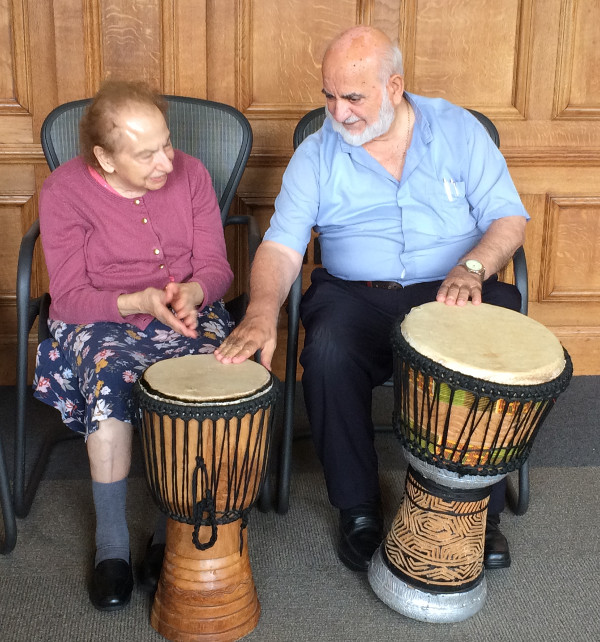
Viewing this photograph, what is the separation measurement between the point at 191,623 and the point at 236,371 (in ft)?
1.81

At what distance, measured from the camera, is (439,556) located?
6.05ft

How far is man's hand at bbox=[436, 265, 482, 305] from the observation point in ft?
6.38

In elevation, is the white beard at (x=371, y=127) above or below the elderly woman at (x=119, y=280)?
above

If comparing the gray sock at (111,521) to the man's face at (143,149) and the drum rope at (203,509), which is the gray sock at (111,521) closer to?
the drum rope at (203,509)

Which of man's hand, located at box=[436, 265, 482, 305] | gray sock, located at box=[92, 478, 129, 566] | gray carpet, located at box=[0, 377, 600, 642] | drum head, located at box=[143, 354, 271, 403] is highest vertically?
man's hand, located at box=[436, 265, 482, 305]

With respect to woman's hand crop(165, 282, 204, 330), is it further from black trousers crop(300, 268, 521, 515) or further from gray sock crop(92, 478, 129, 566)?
gray sock crop(92, 478, 129, 566)

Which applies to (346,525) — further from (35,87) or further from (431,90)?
(35,87)

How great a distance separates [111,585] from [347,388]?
2.36 feet

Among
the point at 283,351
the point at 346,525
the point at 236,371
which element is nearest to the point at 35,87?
the point at 283,351

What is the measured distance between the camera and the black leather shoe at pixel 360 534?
204 cm

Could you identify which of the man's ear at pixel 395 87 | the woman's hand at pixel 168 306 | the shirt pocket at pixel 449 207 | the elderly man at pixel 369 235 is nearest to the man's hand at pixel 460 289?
the elderly man at pixel 369 235

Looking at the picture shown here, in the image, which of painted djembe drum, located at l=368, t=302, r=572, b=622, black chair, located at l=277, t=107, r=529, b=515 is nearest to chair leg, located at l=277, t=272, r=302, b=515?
black chair, located at l=277, t=107, r=529, b=515

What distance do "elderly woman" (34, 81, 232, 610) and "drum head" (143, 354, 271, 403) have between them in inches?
6.6

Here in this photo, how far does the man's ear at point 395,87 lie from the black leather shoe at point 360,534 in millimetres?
1056
